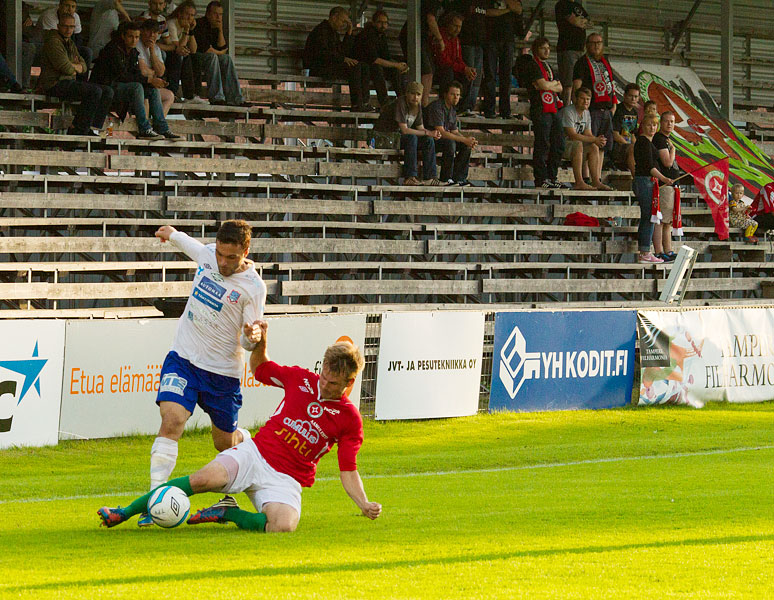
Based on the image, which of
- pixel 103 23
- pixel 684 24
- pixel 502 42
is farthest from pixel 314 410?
pixel 684 24

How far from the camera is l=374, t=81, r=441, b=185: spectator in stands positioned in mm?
19438

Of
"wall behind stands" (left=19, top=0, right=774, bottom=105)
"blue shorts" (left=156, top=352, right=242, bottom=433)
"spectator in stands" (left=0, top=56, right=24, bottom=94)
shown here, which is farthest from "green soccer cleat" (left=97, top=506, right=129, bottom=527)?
"wall behind stands" (left=19, top=0, right=774, bottom=105)

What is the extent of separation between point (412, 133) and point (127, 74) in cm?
460

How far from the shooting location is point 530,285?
63.7 feet

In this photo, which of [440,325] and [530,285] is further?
[530,285]

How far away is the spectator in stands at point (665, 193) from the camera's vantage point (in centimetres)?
2073

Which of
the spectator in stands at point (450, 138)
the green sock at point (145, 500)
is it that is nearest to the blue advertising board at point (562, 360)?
the spectator in stands at point (450, 138)

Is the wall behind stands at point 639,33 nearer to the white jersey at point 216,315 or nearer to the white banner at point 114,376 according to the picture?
the white banner at point 114,376

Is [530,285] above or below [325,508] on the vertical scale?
above

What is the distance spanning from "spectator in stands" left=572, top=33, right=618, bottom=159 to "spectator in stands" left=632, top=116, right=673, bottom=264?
3.37 ft

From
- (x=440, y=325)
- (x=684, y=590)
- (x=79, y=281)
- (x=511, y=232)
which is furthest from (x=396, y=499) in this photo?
(x=511, y=232)

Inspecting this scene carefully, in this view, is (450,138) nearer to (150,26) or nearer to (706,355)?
(150,26)

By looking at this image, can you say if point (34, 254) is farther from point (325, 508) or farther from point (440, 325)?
point (325, 508)

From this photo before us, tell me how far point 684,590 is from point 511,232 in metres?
15.3
